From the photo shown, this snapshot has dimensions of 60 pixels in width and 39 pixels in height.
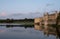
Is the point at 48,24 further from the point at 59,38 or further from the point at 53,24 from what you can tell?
the point at 59,38

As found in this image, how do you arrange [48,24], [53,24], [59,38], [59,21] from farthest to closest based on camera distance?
[48,24], [53,24], [59,21], [59,38]

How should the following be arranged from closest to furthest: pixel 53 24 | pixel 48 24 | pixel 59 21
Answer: pixel 59 21
pixel 53 24
pixel 48 24

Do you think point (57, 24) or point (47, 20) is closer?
point (57, 24)

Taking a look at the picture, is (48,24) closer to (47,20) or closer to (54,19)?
(47,20)

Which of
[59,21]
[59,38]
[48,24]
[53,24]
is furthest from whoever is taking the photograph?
[48,24]

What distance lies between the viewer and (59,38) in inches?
771

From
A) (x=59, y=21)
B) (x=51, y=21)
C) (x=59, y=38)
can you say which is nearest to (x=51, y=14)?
(x=51, y=21)

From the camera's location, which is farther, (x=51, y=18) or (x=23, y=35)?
(x=51, y=18)

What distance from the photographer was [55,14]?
4188cm

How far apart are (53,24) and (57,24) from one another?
99.4 inches

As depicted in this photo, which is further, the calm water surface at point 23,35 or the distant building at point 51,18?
the distant building at point 51,18

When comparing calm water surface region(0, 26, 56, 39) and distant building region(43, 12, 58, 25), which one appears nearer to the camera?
calm water surface region(0, 26, 56, 39)

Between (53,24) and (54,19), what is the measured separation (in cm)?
238

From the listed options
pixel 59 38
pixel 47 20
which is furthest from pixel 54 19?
pixel 59 38
